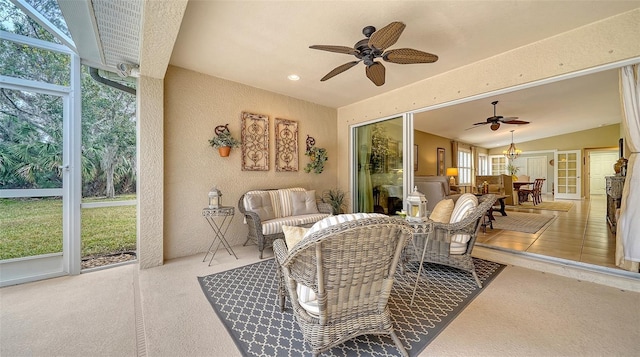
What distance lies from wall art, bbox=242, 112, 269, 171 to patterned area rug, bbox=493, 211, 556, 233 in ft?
16.2

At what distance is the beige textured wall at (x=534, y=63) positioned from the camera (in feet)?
7.86

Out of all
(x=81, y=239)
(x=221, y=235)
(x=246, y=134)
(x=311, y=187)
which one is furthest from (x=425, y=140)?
(x=81, y=239)

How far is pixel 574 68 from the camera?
2.63 m

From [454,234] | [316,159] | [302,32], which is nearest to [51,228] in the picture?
[302,32]

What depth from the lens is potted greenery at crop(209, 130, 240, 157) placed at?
A: 3715 mm

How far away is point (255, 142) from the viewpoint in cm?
423

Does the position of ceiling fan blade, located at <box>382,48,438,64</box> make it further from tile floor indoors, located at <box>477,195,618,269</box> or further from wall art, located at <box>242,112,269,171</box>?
tile floor indoors, located at <box>477,195,618,269</box>

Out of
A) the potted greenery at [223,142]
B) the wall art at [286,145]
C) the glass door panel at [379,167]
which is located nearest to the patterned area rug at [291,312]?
the potted greenery at [223,142]

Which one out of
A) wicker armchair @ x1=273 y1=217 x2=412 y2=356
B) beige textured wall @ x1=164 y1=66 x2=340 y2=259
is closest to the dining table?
beige textured wall @ x1=164 y1=66 x2=340 y2=259

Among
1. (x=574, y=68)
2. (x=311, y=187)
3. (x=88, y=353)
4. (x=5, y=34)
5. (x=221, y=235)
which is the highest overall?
(x=5, y=34)

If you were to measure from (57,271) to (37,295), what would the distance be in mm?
573

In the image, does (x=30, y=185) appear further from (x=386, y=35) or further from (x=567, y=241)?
(x=567, y=241)

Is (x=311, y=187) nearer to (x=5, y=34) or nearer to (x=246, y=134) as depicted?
(x=246, y=134)

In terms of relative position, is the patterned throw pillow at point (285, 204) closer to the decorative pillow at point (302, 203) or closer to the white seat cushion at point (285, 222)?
the decorative pillow at point (302, 203)
